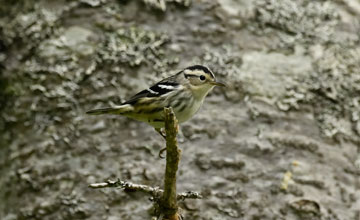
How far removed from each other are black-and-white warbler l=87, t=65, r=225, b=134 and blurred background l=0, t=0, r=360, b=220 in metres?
0.49

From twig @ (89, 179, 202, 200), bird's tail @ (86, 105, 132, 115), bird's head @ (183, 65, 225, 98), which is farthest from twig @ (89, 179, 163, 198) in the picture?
bird's head @ (183, 65, 225, 98)

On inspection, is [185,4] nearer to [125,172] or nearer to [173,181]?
[125,172]

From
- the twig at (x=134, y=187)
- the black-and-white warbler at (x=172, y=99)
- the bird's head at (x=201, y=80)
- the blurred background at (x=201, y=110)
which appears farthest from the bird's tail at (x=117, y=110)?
the twig at (x=134, y=187)

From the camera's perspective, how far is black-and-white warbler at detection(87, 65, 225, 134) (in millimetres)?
2499

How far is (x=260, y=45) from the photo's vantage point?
3369mm

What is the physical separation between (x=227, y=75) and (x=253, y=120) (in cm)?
34

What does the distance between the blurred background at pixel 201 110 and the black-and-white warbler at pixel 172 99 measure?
0.49 m

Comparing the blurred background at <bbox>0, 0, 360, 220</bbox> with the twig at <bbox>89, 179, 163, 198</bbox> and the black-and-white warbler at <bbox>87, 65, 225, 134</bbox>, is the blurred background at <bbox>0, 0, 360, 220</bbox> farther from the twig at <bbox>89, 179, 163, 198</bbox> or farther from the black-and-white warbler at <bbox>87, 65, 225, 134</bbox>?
the twig at <bbox>89, 179, 163, 198</bbox>

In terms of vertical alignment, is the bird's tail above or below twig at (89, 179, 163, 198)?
below

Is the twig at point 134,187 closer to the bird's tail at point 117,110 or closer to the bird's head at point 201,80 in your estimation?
the bird's tail at point 117,110

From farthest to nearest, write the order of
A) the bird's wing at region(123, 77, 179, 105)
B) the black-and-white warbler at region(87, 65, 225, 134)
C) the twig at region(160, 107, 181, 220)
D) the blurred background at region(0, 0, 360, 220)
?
1. the blurred background at region(0, 0, 360, 220)
2. the bird's wing at region(123, 77, 179, 105)
3. the black-and-white warbler at region(87, 65, 225, 134)
4. the twig at region(160, 107, 181, 220)

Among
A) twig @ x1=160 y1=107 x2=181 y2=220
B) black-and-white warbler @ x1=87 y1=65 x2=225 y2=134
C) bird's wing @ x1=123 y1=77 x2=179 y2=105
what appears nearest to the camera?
twig @ x1=160 y1=107 x2=181 y2=220

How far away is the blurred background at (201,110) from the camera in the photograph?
2.98 m

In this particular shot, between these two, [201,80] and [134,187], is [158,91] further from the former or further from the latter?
[134,187]
